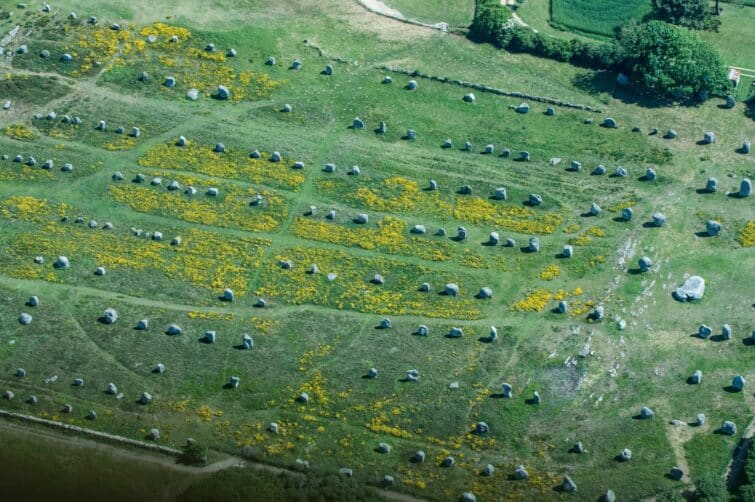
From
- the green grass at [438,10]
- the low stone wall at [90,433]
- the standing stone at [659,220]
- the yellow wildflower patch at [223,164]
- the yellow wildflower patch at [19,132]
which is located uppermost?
the green grass at [438,10]

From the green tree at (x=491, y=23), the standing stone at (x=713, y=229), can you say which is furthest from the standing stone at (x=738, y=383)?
the green tree at (x=491, y=23)

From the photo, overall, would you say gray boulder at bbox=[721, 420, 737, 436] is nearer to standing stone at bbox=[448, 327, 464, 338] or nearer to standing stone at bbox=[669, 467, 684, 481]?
standing stone at bbox=[669, 467, 684, 481]

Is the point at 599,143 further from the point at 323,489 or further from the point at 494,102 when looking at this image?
Answer: the point at 323,489

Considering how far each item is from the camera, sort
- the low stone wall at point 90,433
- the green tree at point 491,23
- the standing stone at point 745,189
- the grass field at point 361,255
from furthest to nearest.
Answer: the green tree at point 491,23
the standing stone at point 745,189
the grass field at point 361,255
the low stone wall at point 90,433

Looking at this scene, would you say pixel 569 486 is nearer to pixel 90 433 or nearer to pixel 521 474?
pixel 521 474

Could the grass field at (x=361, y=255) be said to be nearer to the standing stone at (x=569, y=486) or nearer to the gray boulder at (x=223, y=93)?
the gray boulder at (x=223, y=93)

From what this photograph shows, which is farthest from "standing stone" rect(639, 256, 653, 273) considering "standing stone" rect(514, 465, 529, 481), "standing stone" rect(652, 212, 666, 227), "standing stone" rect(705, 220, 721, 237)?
"standing stone" rect(514, 465, 529, 481)

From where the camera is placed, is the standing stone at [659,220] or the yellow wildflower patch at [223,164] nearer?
the standing stone at [659,220]

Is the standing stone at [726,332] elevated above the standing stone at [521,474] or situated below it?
above
